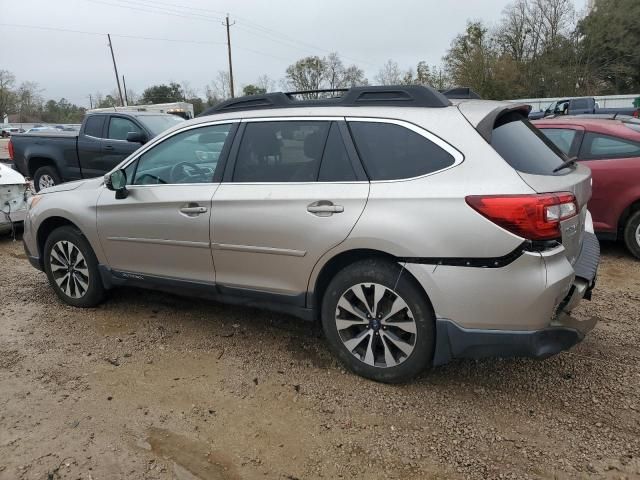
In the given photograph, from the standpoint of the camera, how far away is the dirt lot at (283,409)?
2.62 meters

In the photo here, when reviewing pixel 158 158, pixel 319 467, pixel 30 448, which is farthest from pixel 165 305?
pixel 319 467

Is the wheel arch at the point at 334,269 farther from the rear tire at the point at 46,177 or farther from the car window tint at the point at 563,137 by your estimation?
the rear tire at the point at 46,177

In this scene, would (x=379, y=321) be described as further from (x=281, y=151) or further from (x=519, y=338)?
(x=281, y=151)

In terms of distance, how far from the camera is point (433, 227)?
2832 mm

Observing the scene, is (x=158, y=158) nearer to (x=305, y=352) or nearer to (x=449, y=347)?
(x=305, y=352)

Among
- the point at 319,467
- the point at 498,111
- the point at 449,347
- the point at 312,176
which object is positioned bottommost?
the point at 319,467

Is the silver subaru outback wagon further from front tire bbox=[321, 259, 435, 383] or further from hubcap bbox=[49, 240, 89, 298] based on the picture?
hubcap bbox=[49, 240, 89, 298]

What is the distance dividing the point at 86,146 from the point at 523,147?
328 inches

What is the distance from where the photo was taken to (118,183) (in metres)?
4.10

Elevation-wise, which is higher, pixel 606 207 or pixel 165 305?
pixel 606 207

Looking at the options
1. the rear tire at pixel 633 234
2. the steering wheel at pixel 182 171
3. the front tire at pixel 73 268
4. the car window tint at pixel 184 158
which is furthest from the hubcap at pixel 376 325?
the rear tire at pixel 633 234

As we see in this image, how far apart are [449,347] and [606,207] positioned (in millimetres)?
3901

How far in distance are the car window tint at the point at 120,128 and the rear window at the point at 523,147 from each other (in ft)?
23.7

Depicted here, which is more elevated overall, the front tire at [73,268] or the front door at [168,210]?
the front door at [168,210]
